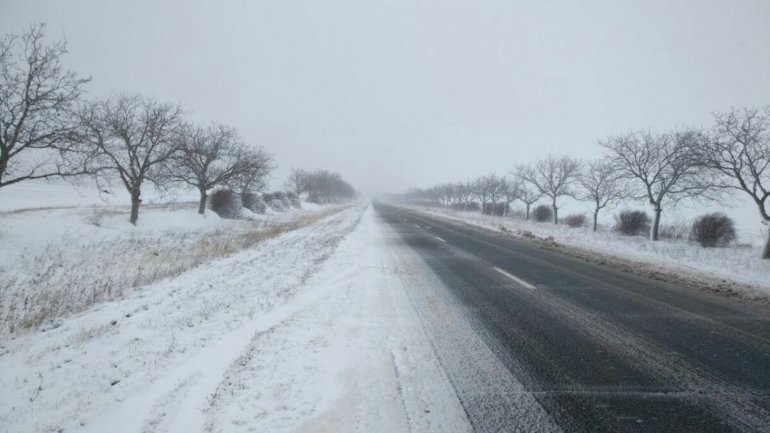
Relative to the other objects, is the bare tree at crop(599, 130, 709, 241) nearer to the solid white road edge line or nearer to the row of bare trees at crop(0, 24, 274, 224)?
the solid white road edge line

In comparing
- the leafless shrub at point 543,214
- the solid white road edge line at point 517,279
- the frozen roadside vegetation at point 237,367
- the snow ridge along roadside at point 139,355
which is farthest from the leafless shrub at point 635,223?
the snow ridge along roadside at point 139,355

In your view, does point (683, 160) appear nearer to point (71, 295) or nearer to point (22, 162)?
point (71, 295)

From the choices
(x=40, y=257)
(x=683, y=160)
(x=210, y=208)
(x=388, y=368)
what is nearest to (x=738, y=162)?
(x=683, y=160)

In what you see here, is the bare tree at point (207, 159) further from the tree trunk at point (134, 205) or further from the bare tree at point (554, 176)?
the bare tree at point (554, 176)

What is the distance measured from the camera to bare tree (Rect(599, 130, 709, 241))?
22766 mm

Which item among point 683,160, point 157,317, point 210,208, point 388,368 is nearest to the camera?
point 388,368

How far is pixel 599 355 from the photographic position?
13.1 feet

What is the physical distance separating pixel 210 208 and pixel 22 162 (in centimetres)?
1701

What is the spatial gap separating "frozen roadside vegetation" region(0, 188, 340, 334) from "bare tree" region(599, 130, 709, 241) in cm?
2645

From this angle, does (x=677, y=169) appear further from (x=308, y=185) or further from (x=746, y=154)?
(x=308, y=185)

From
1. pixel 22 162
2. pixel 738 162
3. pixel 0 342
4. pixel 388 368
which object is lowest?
pixel 0 342

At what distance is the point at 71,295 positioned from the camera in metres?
7.77

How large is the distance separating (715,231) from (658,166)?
A: 606 cm

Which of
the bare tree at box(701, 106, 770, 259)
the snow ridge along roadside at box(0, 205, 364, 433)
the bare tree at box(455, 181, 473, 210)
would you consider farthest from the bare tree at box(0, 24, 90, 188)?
the bare tree at box(455, 181, 473, 210)
